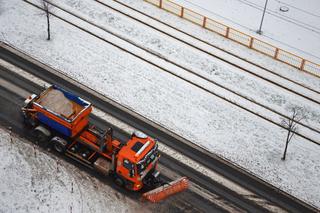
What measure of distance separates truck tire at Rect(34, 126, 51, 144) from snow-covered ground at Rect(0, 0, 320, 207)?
18.7 ft

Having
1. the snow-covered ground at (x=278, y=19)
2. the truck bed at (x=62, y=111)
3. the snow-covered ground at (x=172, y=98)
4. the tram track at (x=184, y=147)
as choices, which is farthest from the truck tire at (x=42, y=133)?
the snow-covered ground at (x=278, y=19)

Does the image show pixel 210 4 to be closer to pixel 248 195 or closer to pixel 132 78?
pixel 132 78

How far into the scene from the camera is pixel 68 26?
117 feet

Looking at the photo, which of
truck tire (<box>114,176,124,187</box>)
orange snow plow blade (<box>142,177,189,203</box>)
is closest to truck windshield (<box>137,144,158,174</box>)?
truck tire (<box>114,176,124,187</box>)

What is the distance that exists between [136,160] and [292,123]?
37.9 feet

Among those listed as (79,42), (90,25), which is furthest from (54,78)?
(90,25)

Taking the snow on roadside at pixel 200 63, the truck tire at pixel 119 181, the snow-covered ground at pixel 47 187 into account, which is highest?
the snow on roadside at pixel 200 63

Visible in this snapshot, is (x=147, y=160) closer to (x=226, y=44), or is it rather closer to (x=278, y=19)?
(x=226, y=44)

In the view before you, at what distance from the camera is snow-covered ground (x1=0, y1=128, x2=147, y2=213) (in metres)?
24.4

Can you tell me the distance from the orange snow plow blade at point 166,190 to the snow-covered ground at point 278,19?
16459 millimetres

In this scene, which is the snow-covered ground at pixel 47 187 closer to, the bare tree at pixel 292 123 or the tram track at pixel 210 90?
the bare tree at pixel 292 123

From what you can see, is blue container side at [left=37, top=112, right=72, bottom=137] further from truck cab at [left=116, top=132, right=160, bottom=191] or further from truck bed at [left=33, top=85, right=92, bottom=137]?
truck cab at [left=116, top=132, right=160, bottom=191]

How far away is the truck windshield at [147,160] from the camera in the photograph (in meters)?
23.9

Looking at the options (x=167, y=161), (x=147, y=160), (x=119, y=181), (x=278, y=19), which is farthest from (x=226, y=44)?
(x=119, y=181)
